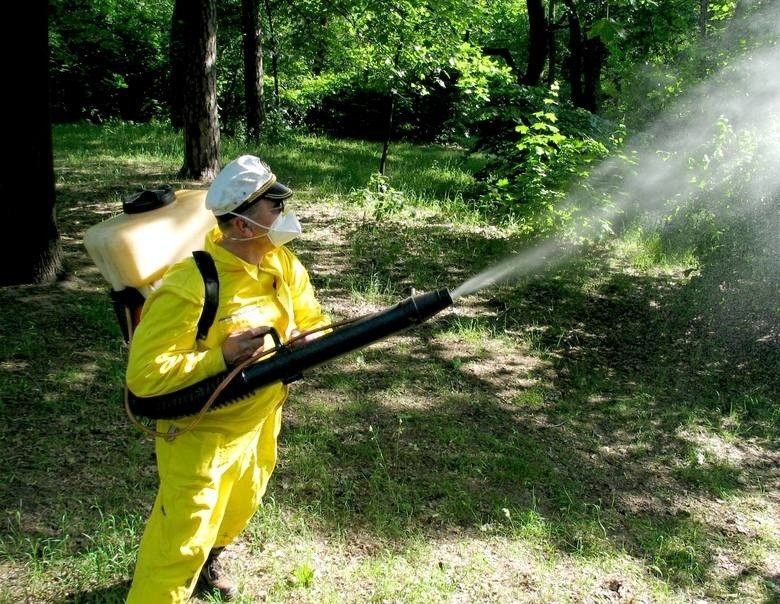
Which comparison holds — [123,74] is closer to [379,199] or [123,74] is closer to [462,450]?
[379,199]

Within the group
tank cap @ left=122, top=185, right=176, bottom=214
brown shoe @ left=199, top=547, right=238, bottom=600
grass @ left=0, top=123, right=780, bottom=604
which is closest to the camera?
tank cap @ left=122, top=185, right=176, bottom=214

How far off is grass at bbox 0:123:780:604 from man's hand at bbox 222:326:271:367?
56.4 inches

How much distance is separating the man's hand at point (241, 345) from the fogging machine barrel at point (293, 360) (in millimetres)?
49

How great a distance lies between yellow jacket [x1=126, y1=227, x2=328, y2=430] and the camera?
2168mm

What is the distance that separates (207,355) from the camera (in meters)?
2.26

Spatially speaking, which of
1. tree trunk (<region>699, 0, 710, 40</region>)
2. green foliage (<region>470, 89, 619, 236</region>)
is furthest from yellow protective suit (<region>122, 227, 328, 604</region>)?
tree trunk (<region>699, 0, 710, 40</region>)

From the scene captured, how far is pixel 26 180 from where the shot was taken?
17.2 ft

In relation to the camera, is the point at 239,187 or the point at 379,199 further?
the point at 379,199

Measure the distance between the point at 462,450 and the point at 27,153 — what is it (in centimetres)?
410

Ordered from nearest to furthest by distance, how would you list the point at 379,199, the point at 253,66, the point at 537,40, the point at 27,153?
the point at 27,153, the point at 379,199, the point at 253,66, the point at 537,40

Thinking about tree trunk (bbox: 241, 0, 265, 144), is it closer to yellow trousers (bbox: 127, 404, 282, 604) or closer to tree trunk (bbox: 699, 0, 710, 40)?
tree trunk (bbox: 699, 0, 710, 40)

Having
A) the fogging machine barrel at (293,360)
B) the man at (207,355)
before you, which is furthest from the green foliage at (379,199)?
the fogging machine barrel at (293,360)

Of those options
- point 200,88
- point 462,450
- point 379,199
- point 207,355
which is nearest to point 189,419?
point 207,355

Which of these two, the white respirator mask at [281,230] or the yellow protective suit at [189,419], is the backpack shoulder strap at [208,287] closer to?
the yellow protective suit at [189,419]
